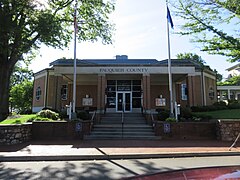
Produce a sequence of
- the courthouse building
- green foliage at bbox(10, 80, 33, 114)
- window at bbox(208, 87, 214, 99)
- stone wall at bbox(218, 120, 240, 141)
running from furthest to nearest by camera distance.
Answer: green foliage at bbox(10, 80, 33, 114) → window at bbox(208, 87, 214, 99) → the courthouse building → stone wall at bbox(218, 120, 240, 141)

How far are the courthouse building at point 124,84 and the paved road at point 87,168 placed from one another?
13559mm

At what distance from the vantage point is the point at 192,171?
8.34 ft

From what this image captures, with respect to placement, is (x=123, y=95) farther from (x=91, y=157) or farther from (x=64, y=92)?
(x=91, y=157)

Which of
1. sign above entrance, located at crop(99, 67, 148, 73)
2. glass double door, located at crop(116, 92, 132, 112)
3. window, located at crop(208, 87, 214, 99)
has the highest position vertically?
sign above entrance, located at crop(99, 67, 148, 73)

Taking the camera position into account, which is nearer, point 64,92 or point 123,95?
point 123,95

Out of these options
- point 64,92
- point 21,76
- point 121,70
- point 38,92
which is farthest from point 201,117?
point 21,76

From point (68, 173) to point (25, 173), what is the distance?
1367 mm

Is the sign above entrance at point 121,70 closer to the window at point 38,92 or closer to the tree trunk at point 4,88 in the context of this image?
the tree trunk at point 4,88

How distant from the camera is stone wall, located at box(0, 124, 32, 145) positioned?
1208 cm

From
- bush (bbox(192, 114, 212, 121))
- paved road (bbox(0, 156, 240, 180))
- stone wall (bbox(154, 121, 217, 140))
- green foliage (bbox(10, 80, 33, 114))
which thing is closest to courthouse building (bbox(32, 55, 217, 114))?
bush (bbox(192, 114, 212, 121))

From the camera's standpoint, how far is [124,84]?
2697 centimetres

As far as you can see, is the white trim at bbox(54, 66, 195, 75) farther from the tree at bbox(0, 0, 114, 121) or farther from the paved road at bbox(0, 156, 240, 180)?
the paved road at bbox(0, 156, 240, 180)

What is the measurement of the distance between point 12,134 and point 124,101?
1561 cm

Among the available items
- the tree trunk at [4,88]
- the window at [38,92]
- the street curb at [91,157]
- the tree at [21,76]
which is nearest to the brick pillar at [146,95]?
the street curb at [91,157]
